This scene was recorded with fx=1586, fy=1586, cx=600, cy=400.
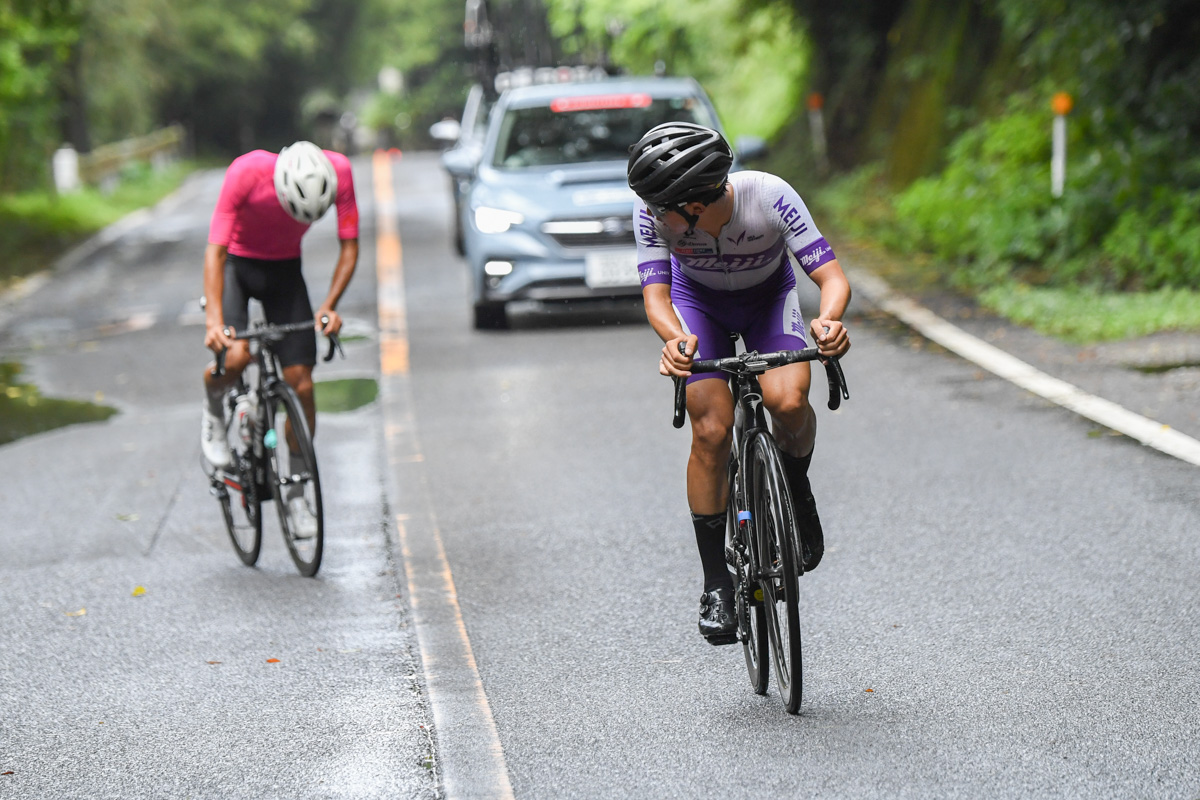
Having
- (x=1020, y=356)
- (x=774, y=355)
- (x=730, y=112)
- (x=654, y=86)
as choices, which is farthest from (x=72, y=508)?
(x=730, y=112)

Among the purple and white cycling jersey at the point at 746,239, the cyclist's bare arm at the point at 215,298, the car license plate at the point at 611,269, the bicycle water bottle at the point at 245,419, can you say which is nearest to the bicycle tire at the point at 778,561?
the purple and white cycling jersey at the point at 746,239

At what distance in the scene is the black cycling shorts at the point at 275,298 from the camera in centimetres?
688

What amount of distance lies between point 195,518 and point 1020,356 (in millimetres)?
5561

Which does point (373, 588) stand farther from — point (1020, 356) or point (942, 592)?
point (1020, 356)

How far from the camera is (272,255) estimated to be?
6.91 metres

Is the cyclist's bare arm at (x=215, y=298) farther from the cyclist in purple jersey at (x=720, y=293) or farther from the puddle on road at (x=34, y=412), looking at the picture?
the puddle on road at (x=34, y=412)

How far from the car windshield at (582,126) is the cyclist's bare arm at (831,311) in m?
8.57

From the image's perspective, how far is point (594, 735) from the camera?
4578mm

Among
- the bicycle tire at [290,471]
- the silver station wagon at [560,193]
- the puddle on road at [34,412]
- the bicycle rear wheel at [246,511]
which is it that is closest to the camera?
the bicycle tire at [290,471]

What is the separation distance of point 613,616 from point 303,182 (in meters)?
2.13

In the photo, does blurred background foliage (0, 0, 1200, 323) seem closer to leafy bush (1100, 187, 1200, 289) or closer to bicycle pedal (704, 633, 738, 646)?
leafy bush (1100, 187, 1200, 289)

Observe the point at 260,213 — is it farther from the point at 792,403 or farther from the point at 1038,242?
the point at 1038,242

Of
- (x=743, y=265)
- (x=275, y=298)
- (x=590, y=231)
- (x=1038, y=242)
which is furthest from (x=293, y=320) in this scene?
(x=1038, y=242)

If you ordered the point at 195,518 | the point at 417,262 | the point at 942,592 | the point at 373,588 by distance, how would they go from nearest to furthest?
the point at 942,592 → the point at 373,588 → the point at 195,518 → the point at 417,262
